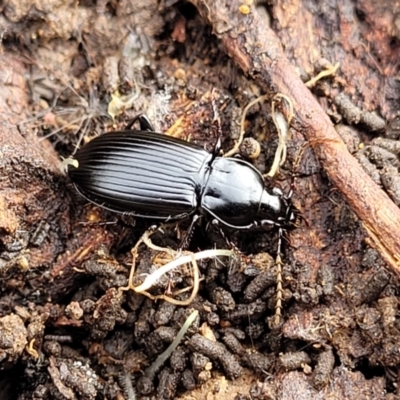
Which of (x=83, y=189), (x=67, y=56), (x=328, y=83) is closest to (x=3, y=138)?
(x=83, y=189)

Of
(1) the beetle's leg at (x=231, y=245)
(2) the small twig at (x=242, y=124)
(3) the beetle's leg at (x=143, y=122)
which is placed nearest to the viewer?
(1) the beetle's leg at (x=231, y=245)

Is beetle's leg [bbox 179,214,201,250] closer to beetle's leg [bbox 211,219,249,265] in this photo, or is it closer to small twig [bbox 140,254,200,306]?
beetle's leg [bbox 211,219,249,265]

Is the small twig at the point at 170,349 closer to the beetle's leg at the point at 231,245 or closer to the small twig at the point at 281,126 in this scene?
the beetle's leg at the point at 231,245

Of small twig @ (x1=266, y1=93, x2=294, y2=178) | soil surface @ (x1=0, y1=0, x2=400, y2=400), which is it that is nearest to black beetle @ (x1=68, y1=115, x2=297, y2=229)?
soil surface @ (x1=0, y1=0, x2=400, y2=400)

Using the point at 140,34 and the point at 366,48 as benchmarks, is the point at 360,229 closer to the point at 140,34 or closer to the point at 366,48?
the point at 366,48

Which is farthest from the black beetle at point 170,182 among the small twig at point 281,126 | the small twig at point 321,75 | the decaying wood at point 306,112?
the small twig at point 321,75

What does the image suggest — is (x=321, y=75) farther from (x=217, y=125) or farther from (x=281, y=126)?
(x=217, y=125)
